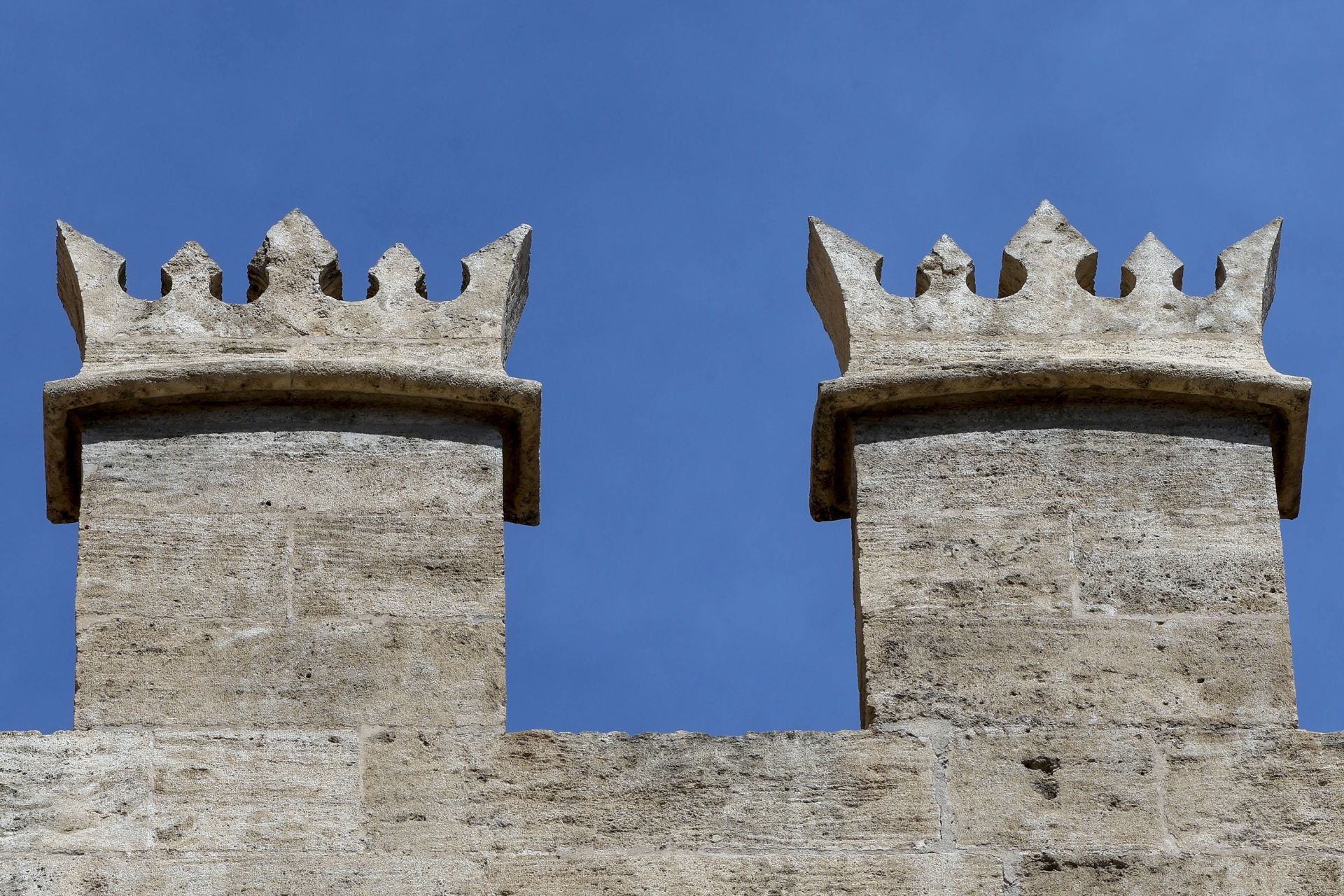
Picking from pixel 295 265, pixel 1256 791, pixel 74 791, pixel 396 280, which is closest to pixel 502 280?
pixel 396 280

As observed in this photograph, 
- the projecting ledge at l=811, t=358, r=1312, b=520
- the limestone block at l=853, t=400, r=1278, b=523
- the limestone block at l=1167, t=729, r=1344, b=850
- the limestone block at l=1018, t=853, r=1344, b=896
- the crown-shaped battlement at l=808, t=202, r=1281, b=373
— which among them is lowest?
the limestone block at l=1018, t=853, r=1344, b=896

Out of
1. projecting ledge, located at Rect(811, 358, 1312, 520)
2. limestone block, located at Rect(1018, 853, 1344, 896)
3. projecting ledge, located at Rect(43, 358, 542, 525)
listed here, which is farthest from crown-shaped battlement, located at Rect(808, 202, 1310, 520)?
limestone block, located at Rect(1018, 853, 1344, 896)

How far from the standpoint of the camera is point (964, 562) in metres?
7.17

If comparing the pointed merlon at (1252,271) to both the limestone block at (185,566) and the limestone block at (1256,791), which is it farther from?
the limestone block at (185,566)

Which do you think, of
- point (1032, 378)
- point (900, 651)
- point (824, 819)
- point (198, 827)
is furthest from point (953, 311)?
point (198, 827)

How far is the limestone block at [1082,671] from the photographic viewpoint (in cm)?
694

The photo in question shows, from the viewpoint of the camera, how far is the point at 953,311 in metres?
7.61

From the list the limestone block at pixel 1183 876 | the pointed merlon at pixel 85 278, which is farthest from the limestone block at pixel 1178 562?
the pointed merlon at pixel 85 278

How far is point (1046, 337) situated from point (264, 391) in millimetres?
1942

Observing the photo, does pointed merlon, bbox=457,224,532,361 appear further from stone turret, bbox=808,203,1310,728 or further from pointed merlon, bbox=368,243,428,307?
stone turret, bbox=808,203,1310,728

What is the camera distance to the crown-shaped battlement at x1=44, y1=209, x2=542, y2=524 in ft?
24.1

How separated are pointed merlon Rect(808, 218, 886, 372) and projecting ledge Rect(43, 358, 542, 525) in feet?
2.66

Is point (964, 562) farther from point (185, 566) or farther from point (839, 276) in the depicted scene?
point (185, 566)

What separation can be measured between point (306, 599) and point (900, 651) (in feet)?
4.55
